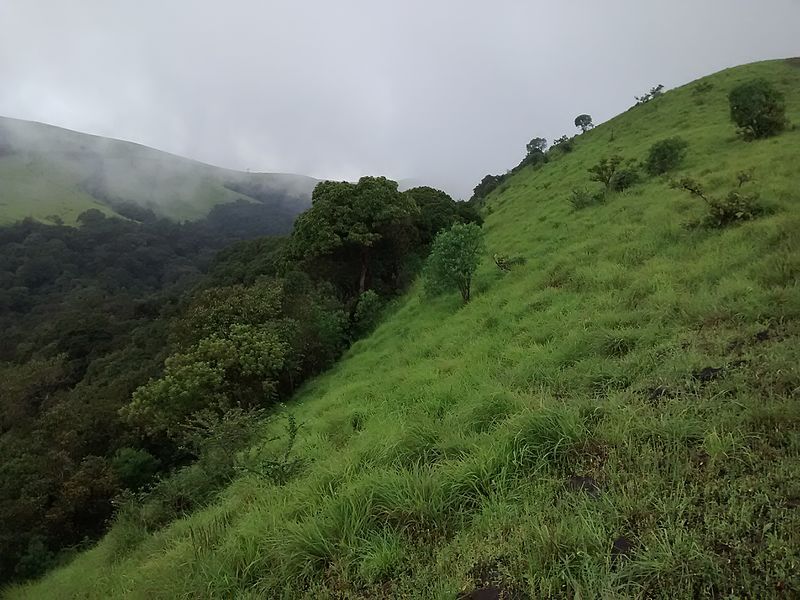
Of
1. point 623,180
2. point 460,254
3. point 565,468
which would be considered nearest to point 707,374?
point 565,468

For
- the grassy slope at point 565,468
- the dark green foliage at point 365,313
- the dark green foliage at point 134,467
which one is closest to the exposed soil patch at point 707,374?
the grassy slope at point 565,468

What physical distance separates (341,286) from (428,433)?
22.9m

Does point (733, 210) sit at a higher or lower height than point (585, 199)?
lower

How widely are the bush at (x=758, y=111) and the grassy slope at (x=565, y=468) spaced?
39.6 ft

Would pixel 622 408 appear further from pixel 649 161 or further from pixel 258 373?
pixel 649 161

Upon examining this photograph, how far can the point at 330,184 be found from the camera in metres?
28.6

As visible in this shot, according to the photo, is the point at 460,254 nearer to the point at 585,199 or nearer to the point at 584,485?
the point at 585,199

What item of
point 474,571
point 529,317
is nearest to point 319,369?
point 529,317

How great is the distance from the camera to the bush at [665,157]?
20.4 metres

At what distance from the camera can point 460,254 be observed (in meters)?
15.2

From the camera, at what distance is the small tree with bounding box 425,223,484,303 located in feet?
49.9

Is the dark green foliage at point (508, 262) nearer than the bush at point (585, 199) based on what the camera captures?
Yes

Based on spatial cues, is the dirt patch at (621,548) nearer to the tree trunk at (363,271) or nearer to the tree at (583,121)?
the tree trunk at (363,271)

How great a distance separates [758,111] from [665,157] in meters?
4.00
